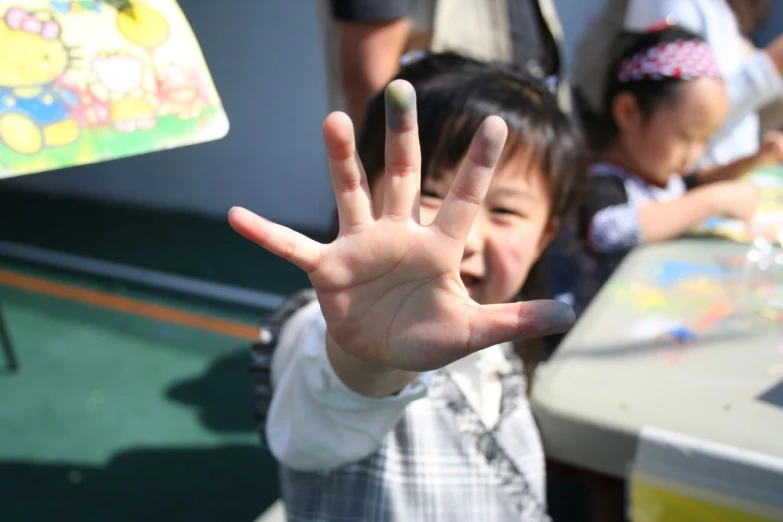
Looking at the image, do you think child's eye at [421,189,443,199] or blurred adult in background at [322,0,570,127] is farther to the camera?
blurred adult in background at [322,0,570,127]

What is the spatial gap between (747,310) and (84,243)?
278 centimetres

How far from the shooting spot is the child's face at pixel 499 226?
28.1 inches

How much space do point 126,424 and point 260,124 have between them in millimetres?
1665

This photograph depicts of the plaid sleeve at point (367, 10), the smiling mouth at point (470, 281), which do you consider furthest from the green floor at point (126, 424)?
the plaid sleeve at point (367, 10)

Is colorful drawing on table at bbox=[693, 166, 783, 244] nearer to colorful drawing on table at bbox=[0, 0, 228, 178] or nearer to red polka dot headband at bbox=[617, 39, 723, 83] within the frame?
red polka dot headband at bbox=[617, 39, 723, 83]

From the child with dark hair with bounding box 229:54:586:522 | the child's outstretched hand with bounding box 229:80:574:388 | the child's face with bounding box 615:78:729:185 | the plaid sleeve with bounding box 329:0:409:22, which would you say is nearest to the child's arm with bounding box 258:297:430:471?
the child with dark hair with bounding box 229:54:586:522

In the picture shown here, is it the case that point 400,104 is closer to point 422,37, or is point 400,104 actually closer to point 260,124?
point 422,37

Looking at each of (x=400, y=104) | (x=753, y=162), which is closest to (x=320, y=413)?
(x=400, y=104)

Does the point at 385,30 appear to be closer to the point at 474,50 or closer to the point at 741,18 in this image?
the point at 474,50

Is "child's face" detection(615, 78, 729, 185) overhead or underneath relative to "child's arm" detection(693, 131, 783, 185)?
overhead

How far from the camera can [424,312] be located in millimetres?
467

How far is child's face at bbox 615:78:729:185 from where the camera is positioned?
1.38 meters

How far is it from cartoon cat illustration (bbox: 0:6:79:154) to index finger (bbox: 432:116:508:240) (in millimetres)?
253

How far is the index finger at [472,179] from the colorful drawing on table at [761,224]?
2.73 ft
